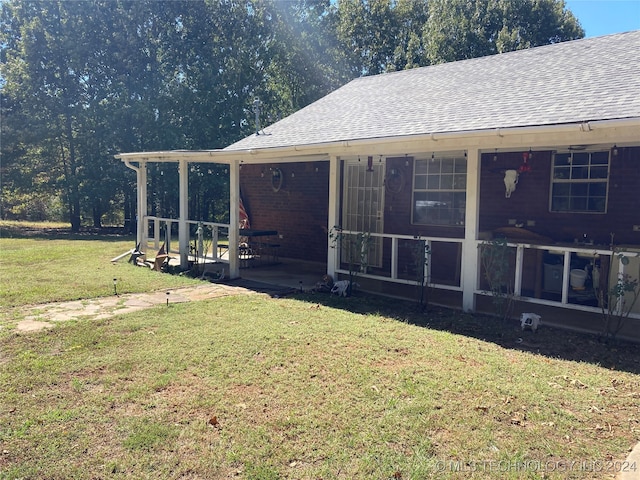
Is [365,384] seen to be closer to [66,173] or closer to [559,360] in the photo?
[559,360]

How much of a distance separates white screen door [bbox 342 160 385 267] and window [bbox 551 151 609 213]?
132 inches

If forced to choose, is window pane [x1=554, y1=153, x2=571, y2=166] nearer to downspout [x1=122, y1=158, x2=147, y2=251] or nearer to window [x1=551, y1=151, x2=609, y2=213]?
window [x1=551, y1=151, x2=609, y2=213]

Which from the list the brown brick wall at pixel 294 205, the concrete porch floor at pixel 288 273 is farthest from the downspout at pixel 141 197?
the brown brick wall at pixel 294 205

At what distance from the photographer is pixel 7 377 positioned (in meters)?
4.27

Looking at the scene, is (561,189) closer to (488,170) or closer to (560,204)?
(560,204)

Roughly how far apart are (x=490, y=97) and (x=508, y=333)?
396 cm

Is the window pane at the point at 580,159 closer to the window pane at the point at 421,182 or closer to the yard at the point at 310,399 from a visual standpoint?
the window pane at the point at 421,182

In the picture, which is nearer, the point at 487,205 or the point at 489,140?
the point at 489,140

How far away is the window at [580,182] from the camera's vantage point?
753 centimetres

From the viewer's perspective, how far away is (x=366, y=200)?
33.8ft

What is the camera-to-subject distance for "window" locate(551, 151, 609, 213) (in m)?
7.53

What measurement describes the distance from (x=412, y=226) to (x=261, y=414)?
21.7 feet

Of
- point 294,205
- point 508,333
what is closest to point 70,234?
point 294,205

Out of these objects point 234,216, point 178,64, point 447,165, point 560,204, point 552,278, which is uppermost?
point 178,64
